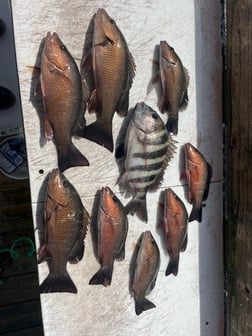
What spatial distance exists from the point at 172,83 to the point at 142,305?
1161 mm

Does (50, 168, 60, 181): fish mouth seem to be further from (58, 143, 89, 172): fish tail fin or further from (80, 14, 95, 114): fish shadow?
(80, 14, 95, 114): fish shadow

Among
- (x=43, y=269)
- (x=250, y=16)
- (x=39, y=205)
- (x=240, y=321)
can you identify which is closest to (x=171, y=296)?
(x=240, y=321)

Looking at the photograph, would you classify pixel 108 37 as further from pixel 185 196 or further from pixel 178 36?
pixel 185 196

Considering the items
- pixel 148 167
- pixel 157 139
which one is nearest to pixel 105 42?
pixel 157 139

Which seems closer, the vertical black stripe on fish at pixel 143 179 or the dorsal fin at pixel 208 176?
the vertical black stripe on fish at pixel 143 179

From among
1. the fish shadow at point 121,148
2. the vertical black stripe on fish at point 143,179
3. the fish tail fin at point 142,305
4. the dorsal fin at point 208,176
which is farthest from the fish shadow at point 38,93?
the fish tail fin at point 142,305

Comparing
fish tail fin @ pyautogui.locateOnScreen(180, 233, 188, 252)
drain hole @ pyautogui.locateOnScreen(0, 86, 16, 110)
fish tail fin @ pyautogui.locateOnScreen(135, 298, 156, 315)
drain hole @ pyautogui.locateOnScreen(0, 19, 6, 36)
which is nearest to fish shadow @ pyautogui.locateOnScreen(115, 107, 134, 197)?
fish tail fin @ pyautogui.locateOnScreen(180, 233, 188, 252)

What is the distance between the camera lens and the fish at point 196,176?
1.88 m

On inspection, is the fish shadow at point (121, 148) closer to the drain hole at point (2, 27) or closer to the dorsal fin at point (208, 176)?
the dorsal fin at point (208, 176)

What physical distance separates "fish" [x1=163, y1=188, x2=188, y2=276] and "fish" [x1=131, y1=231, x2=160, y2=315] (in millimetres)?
84

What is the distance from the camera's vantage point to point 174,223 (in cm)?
189

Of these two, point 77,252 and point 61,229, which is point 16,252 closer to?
point 77,252

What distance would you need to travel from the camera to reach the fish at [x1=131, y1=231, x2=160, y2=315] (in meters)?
1.89

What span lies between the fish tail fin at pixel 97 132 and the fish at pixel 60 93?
0.23 ft
